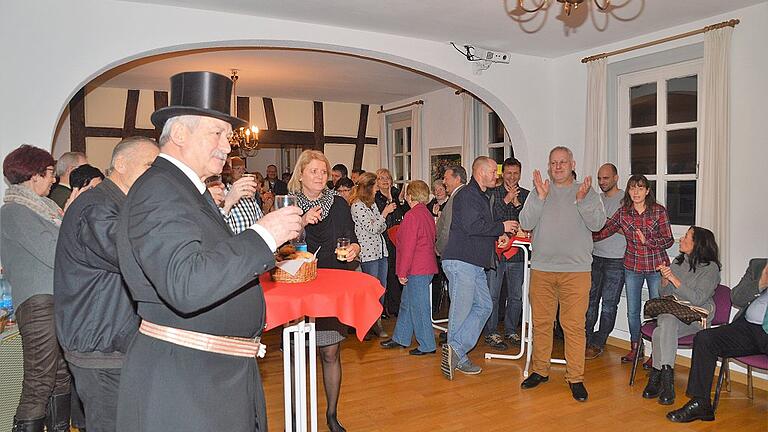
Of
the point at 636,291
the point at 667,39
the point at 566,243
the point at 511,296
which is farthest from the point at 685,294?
the point at 667,39

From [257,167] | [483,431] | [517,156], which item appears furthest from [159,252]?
[257,167]

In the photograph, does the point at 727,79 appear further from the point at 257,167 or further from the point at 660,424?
the point at 257,167

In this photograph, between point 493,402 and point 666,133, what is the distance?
10.5 ft

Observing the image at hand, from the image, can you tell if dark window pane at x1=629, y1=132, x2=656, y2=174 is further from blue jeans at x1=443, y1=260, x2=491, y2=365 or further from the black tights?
the black tights

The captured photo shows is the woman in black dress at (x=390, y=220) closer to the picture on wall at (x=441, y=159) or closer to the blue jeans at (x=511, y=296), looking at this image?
the blue jeans at (x=511, y=296)

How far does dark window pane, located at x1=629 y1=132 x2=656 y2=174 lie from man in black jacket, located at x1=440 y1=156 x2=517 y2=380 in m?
1.95

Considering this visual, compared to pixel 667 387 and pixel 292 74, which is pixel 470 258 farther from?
pixel 292 74

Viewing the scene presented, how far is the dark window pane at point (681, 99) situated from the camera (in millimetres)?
5289

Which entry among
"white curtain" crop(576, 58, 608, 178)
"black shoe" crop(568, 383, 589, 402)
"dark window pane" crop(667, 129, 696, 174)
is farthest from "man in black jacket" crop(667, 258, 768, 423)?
"white curtain" crop(576, 58, 608, 178)

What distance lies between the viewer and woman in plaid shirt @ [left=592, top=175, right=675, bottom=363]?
4938 millimetres

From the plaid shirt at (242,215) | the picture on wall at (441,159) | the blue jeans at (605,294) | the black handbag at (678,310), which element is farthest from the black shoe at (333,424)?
the picture on wall at (441,159)

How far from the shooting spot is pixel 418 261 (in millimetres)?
5320

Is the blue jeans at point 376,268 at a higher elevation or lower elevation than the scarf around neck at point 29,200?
lower

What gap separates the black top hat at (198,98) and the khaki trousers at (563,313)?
3.16 meters
